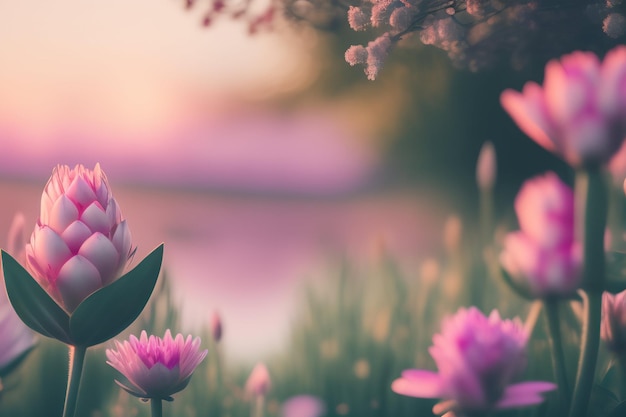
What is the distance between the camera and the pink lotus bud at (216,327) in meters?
0.86

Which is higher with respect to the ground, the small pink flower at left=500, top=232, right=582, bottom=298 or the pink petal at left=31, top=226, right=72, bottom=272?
the pink petal at left=31, top=226, right=72, bottom=272

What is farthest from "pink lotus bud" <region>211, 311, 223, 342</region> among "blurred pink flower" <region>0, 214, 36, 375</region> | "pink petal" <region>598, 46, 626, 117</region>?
"pink petal" <region>598, 46, 626, 117</region>

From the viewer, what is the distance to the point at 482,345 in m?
0.60

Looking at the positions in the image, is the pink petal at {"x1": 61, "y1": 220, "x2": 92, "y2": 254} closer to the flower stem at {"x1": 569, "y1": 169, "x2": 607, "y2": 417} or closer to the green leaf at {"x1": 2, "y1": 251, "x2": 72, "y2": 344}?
the green leaf at {"x1": 2, "y1": 251, "x2": 72, "y2": 344}

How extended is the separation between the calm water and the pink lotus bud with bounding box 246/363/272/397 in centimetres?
2

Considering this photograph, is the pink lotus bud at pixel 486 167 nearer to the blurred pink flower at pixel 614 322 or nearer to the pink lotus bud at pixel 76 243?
the blurred pink flower at pixel 614 322

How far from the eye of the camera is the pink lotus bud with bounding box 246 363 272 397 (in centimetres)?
84

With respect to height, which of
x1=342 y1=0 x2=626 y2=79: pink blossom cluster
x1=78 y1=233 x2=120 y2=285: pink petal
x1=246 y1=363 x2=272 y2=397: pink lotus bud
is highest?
x1=342 y1=0 x2=626 y2=79: pink blossom cluster

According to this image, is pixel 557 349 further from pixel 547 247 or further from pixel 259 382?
pixel 259 382

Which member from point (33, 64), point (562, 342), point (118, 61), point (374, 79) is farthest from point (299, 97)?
point (562, 342)

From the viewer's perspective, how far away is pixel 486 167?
86 centimetres

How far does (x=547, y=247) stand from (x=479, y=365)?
158 mm

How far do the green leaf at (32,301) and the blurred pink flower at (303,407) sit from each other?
30 cm

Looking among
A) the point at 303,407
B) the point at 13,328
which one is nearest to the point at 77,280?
the point at 13,328
